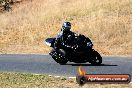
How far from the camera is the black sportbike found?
18.0 metres

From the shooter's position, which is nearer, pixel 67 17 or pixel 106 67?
pixel 106 67

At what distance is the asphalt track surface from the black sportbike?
25cm

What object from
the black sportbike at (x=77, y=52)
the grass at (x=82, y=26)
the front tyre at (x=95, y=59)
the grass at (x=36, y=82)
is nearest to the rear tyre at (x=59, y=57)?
the black sportbike at (x=77, y=52)

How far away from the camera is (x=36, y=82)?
13922mm

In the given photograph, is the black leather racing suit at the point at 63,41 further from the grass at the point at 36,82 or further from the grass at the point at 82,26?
the grass at the point at 82,26

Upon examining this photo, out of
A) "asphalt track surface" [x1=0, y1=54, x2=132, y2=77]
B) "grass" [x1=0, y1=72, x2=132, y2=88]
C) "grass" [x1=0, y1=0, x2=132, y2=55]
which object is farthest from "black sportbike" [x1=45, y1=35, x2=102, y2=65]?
"grass" [x1=0, y1=0, x2=132, y2=55]

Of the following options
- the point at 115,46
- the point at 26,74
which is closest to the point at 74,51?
the point at 26,74

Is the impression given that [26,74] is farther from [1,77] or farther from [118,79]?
[118,79]

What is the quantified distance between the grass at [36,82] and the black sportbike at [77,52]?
3210 mm

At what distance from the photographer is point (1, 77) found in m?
15.1

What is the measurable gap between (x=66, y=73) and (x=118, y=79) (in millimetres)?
4879

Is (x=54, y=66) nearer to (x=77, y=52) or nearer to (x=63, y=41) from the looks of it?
(x=77, y=52)

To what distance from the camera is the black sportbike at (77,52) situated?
18031 millimetres

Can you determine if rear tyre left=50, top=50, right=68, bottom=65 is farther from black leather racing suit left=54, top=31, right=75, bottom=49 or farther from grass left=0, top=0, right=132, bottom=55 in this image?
grass left=0, top=0, right=132, bottom=55
